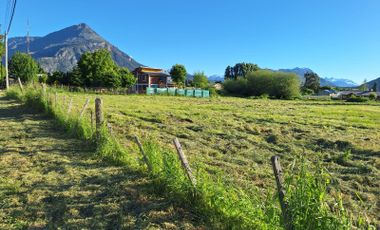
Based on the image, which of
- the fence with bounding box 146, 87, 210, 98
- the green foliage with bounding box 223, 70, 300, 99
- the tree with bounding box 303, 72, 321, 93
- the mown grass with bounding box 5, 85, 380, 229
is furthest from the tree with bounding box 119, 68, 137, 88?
the tree with bounding box 303, 72, 321, 93

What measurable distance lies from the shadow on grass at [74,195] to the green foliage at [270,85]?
193ft

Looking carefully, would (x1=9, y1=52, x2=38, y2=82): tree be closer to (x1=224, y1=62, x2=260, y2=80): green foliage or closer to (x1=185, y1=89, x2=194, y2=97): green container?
(x1=185, y1=89, x2=194, y2=97): green container

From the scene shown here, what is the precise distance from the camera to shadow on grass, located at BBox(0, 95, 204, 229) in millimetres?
3938

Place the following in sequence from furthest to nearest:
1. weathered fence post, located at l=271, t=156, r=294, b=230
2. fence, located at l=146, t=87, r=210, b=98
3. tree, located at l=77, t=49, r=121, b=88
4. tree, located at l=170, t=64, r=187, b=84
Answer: tree, located at l=170, t=64, r=187, b=84 < tree, located at l=77, t=49, r=121, b=88 < fence, located at l=146, t=87, r=210, b=98 < weathered fence post, located at l=271, t=156, r=294, b=230

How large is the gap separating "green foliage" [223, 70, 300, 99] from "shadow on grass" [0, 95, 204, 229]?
5870 centimetres

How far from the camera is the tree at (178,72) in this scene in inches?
2781

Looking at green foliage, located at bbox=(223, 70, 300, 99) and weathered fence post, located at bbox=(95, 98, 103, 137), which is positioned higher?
green foliage, located at bbox=(223, 70, 300, 99)

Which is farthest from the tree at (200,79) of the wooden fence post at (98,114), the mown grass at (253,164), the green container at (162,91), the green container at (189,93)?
the wooden fence post at (98,114)

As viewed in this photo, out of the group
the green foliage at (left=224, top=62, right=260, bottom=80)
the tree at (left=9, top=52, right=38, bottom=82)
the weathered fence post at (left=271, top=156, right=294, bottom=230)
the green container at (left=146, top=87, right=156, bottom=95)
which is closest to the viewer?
the weathered fence post at (left=271, top=156, right=294, bottom=230)

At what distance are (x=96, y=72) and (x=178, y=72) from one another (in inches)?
950

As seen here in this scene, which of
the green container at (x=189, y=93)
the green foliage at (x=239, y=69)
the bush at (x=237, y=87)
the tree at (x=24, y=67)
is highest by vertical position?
the green foliage at (x=239, y=69)

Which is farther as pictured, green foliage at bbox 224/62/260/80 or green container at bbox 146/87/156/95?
green foliage at bbox 224/62/260/80

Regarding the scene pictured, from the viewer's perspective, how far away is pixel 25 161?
6457mm

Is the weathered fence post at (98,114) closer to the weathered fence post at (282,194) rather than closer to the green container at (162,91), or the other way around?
the weathered fence post at (282,194)
